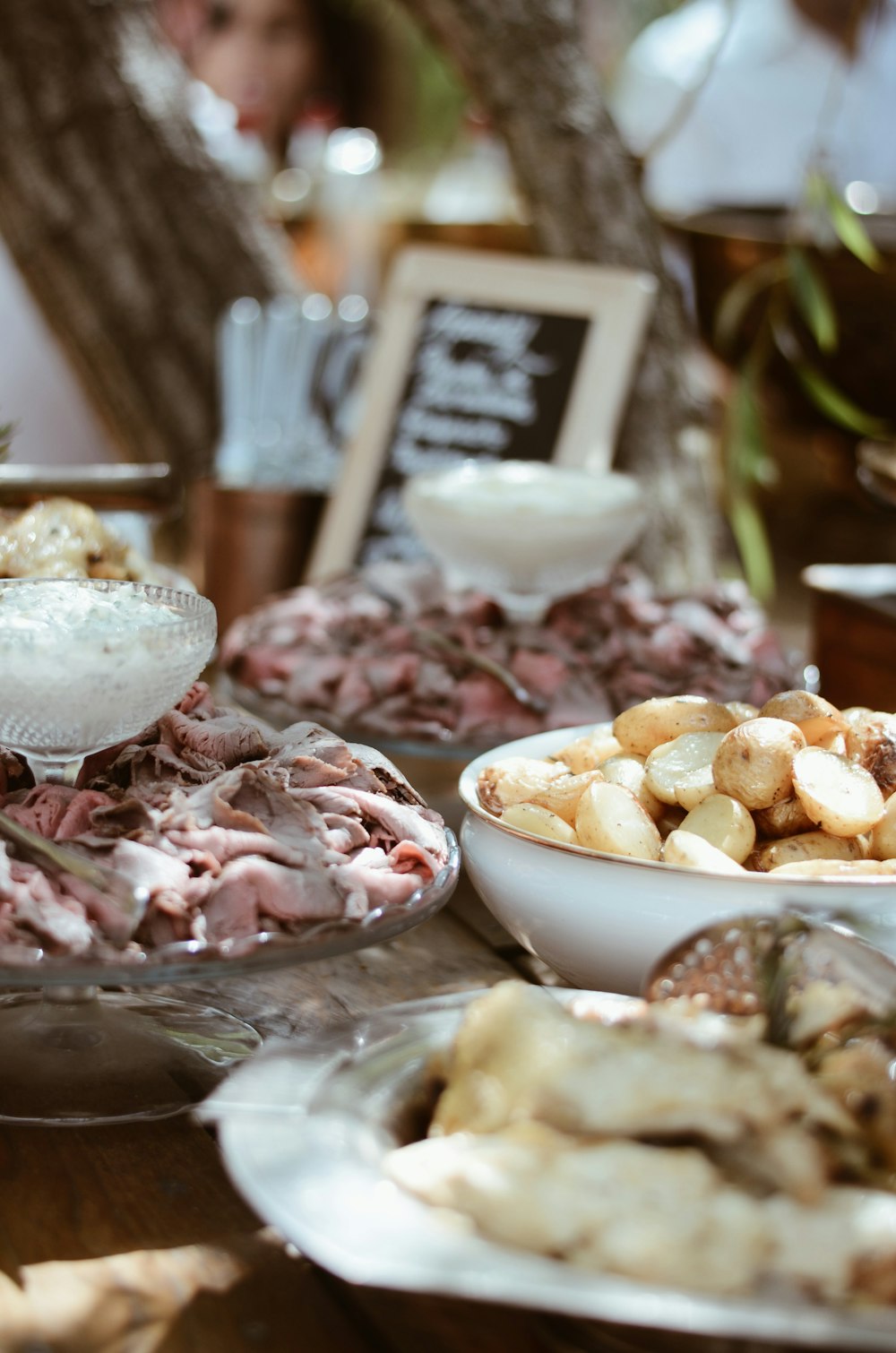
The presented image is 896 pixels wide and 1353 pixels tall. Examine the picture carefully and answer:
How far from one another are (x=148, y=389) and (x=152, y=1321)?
2.21m

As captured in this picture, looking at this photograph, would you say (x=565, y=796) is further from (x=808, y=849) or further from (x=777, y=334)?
(x=777, y=334)

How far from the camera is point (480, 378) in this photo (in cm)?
Result: 234

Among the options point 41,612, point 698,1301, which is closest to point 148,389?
point 41,612

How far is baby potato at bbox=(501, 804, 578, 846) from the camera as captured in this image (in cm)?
96

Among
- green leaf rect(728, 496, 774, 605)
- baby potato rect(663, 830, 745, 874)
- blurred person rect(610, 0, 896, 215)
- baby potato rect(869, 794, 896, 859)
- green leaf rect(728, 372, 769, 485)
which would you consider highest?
blurred person rect(610, 0, 896, 215)

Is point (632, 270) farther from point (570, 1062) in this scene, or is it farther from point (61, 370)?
point (570, 1062)

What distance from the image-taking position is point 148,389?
2693 mm

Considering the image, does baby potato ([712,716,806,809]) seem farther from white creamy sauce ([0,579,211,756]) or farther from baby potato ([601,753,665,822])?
white creamy sauce ([0,579,211,756])

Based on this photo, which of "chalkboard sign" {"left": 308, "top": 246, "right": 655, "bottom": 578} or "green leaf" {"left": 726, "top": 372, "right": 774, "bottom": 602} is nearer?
"chalkboard sign" {"left": 308, "top": 246, "right": 655, "bottom": 578}

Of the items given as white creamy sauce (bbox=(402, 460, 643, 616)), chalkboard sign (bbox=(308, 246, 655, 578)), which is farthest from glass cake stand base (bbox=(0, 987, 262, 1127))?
chalkboard sign (bbox=(308, 246, 655, 578))

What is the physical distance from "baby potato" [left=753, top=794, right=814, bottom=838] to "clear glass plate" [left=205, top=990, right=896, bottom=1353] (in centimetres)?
25

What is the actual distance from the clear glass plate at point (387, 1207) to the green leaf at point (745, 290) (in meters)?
2.10

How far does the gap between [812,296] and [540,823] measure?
1.62 m

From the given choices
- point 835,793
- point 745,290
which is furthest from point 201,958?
point 745,290
